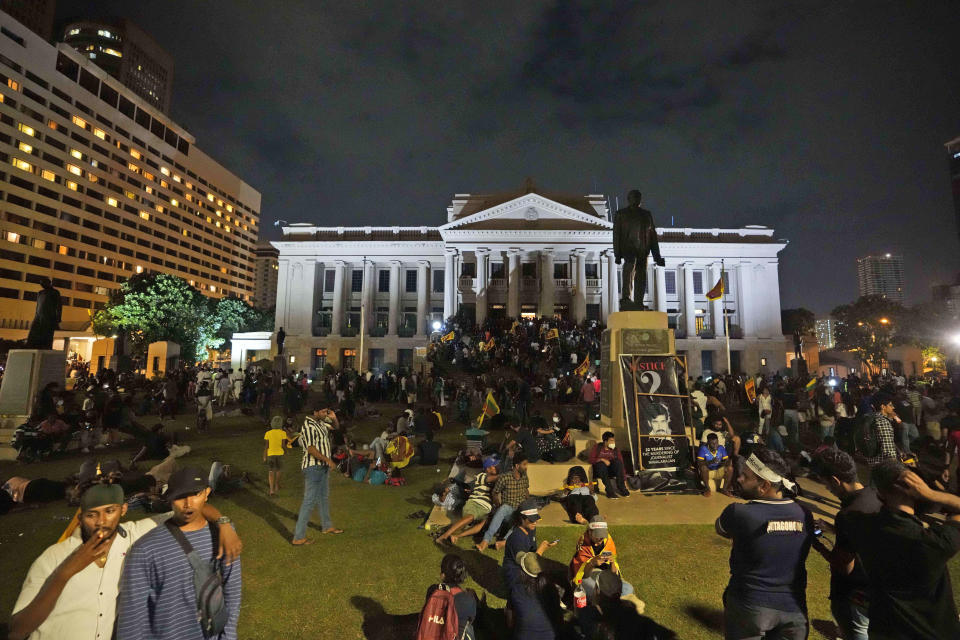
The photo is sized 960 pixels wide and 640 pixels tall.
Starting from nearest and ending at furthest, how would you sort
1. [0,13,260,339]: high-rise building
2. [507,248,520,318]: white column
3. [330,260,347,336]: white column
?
[507,248,520,318]: white column
[330,260,347,336]: white column
[0,13,260,339]: high-rise building

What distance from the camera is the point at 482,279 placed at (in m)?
42.8

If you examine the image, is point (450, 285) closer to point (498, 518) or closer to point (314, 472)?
point (314, 472)

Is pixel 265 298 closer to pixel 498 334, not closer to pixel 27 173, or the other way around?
pixel 27 173

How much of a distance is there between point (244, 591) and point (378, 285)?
1786 inches

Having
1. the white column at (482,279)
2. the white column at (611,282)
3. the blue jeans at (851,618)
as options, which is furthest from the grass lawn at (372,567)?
the white column at (611,282)

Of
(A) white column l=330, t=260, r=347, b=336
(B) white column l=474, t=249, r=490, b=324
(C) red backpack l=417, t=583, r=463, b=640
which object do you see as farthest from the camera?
(A) white column l=330, t=260, r=347, b=336

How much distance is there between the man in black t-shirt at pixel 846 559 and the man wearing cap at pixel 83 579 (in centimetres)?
462

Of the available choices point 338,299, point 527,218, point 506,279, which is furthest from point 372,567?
point 338,299

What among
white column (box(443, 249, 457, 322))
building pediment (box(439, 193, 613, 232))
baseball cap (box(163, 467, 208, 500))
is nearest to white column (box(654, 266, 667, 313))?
building pediment (box(439, 193, 613, 232))

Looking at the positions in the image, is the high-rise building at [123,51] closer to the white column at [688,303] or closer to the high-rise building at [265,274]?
the high-rise building at [265,274]

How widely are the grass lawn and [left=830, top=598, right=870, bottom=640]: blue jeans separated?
53.4 inches

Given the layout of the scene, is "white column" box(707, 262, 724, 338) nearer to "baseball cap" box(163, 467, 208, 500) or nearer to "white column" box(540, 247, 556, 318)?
"white column" box(540, 247, 556, 318)

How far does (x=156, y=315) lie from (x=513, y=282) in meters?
33.8

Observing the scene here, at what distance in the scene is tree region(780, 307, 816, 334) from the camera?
56.7m
